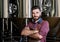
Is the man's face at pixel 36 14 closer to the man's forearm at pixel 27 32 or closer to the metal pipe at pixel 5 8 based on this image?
the man's forearm at pixel 27 32

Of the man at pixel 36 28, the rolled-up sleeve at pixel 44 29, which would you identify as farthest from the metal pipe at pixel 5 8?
the rolled-up sleeve at pixel 44 29

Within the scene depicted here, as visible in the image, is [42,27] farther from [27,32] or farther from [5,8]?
[5,8]

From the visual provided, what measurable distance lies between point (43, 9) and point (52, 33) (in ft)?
0.69

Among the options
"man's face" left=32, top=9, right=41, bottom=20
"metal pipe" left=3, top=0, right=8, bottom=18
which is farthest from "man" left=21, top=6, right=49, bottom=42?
"metal pipe" left=3, top=0, right=8, bottom=18

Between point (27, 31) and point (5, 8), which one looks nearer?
point (27, 31)

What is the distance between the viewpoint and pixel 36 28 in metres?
1.26

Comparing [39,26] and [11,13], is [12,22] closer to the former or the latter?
[11,13]

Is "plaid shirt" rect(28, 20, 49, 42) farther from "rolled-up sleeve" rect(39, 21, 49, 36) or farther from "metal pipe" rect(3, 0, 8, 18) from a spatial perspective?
"metal pipe" rect(3, 0, 8, 18)

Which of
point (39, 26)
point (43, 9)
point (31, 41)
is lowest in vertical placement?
point (31, 41)

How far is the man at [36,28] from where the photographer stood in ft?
3.97

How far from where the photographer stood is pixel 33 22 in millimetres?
1264

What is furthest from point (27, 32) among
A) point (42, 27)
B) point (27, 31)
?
point (42, 27)

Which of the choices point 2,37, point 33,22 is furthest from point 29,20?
point 2,37

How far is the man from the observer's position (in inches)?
47.7
